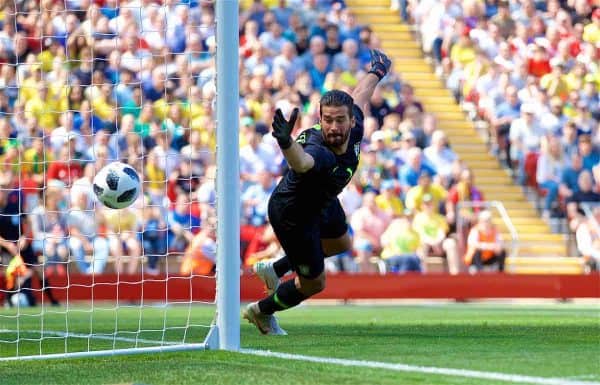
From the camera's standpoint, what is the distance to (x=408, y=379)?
24.2ft

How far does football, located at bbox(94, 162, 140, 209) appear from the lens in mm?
10148

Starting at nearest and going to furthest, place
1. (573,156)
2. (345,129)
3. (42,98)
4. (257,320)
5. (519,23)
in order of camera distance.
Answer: (345,129)
(257,320)
(42,98)
(573,156)
(519,23)

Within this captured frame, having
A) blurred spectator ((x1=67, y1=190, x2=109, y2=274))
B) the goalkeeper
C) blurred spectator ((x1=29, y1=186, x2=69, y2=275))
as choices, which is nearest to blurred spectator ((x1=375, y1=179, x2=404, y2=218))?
blurred spectator ((x1=67, y1=190, x2=109, y2=274))

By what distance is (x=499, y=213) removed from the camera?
2086 centimetres

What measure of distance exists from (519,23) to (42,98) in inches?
380

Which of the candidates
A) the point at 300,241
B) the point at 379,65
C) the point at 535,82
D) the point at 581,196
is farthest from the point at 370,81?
the point at 535,82

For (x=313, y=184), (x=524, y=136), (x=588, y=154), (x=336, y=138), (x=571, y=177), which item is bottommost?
(x=571, y=177)

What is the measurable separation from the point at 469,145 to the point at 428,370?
1466cm

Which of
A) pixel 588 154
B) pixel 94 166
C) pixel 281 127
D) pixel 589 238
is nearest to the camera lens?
pixel 281 127

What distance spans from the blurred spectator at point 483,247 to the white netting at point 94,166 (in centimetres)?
379

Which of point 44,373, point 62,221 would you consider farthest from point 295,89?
point 44,373

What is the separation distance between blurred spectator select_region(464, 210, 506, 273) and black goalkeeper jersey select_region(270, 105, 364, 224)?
391 inches

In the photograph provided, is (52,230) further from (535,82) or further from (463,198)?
(535,82)

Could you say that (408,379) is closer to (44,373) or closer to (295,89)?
(44,373)
